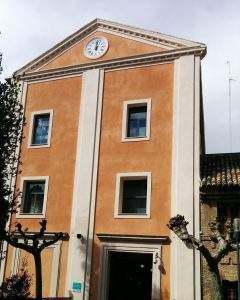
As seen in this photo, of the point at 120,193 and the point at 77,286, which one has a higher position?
the point at 120,193

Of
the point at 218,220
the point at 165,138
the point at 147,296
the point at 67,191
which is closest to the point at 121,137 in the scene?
the point at 165,138

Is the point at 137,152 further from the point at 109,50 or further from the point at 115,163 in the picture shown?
the point at 109,50

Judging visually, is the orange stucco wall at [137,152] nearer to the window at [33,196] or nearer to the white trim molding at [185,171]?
the white trim molding at [185,171]

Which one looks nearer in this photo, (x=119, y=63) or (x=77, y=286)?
(x=77, y=286)

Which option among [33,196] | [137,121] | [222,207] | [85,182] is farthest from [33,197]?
[222,207]

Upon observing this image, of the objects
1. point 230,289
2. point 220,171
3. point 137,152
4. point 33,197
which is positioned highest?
point 137,152

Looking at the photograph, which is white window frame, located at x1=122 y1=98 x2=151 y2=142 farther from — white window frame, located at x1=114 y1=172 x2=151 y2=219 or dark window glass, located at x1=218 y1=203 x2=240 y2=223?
dark window glass, located at x1=218 y1=203 x2=240 y2=223

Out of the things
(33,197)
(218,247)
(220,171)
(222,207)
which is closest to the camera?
(218,247)

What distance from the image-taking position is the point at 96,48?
77.3 feet

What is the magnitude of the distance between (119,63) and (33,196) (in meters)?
7.66

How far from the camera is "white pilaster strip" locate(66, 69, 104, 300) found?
1980 centimetres

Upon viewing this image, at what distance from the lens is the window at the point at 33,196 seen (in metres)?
21.8

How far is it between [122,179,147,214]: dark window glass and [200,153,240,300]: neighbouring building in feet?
8.77

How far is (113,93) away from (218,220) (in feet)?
26.0
